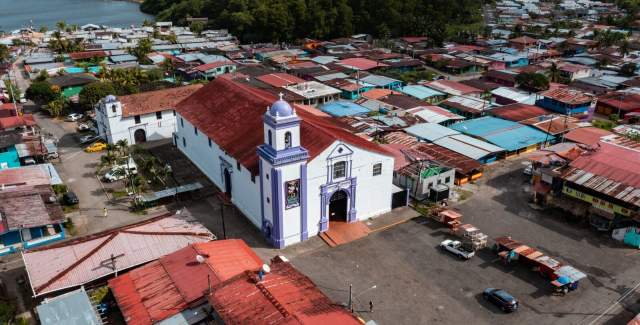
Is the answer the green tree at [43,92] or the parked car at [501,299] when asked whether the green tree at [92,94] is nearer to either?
the green tree at [43,92]

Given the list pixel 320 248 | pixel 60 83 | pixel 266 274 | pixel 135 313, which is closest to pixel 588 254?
pixel 320 248

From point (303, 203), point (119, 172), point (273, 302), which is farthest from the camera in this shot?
point (119, 172)

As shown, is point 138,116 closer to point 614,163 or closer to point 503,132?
point 503,132

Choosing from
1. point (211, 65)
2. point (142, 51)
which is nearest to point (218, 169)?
point (211, 65)

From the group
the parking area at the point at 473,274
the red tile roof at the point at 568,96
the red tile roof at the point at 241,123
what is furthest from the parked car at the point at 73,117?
the red tile roof at the point at 568,96

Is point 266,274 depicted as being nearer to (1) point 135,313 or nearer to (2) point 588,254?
(1) point 135,313

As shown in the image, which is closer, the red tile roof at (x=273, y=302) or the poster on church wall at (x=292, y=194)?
the red tile roof at (x=273, y=302)
